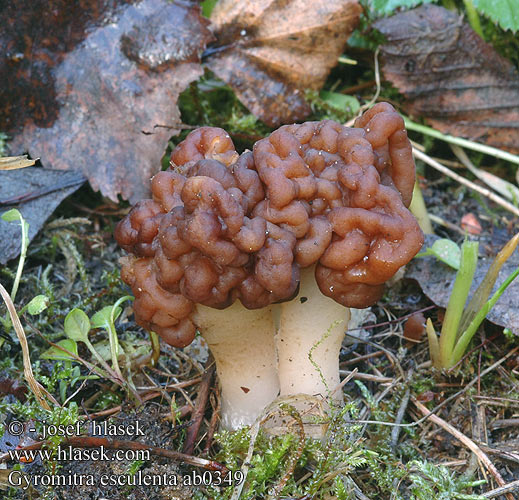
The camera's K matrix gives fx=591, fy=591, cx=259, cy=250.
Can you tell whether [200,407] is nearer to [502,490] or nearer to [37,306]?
[37,306]

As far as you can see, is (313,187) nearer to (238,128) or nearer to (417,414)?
(417,414)

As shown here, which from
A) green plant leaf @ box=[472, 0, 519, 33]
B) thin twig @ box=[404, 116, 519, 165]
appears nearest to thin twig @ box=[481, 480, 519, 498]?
thin twig @ box=[404, 116, 519, 165]

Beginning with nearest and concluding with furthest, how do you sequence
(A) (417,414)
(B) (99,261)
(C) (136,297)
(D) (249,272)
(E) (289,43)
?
1. (D) (249,272)
2. (C) (136,297)
3. (A) (417,414)
4. (B) (99,261)
5. (E) (289,43)

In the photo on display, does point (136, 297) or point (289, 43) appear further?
point (289, 43)

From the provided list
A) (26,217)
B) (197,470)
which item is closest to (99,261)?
(26,217)

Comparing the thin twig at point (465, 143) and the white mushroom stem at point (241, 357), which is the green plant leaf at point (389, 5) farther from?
the white mushroom stem at point (241, 357)

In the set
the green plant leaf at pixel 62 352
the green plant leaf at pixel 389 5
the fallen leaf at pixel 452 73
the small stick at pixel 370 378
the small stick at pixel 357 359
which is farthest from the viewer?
the fallen leaf at pixel 452 73

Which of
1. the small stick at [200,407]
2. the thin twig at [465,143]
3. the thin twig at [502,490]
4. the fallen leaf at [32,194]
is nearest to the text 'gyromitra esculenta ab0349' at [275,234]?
the small stick at [200,407]
